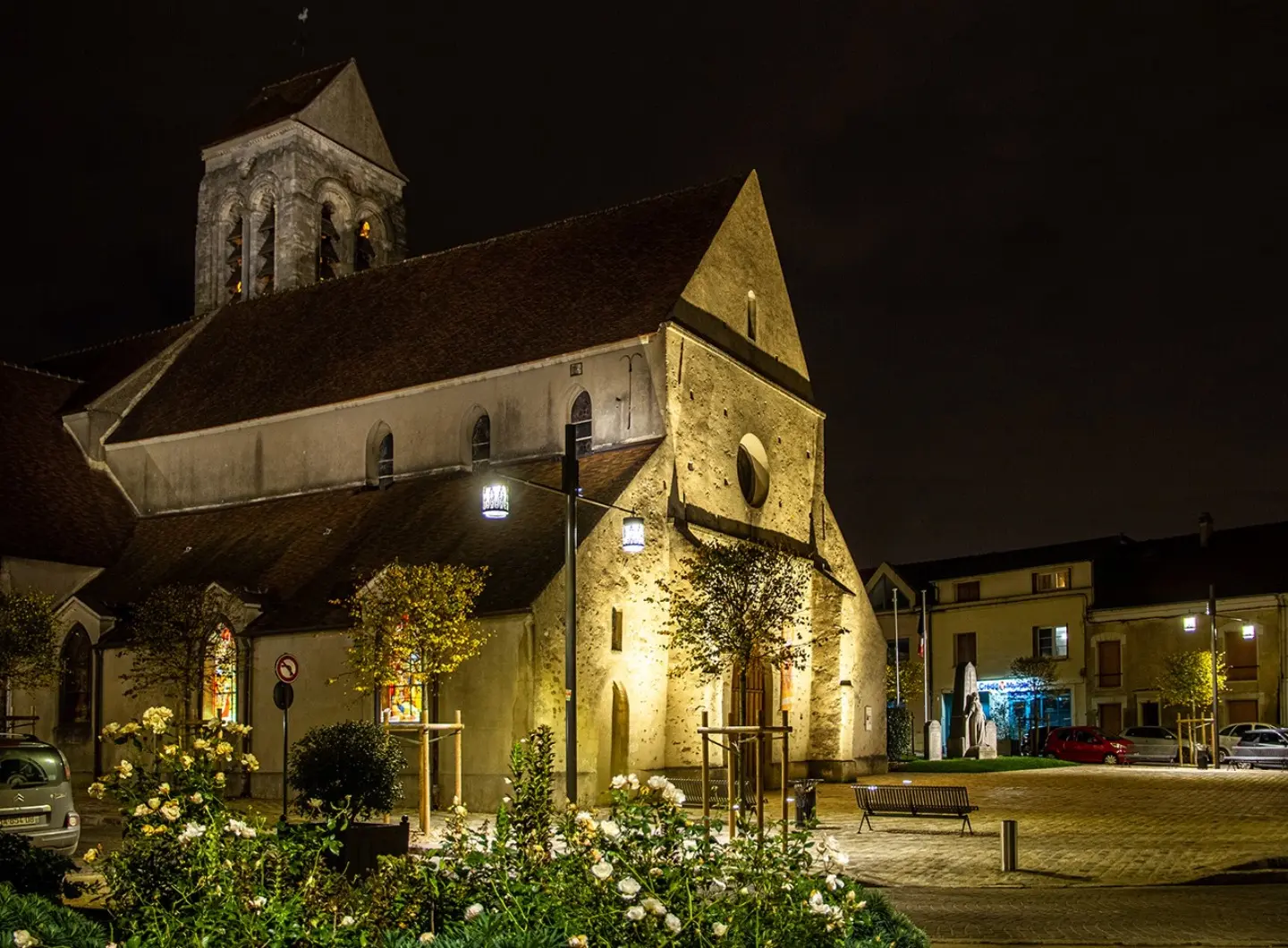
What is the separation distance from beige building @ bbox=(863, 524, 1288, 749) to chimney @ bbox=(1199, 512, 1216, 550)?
0.19 meters

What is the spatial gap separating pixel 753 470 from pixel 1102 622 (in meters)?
28.2

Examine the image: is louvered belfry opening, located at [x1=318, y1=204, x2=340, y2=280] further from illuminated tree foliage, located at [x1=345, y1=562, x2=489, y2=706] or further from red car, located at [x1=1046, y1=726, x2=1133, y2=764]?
red car, located at [x1=1046, y1=726, x2=1133, y2=764]

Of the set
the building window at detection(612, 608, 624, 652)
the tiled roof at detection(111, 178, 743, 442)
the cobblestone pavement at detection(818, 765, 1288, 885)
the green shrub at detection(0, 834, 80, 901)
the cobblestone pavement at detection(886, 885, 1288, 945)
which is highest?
the tiled roof at detection(111, 178, 743, 442)

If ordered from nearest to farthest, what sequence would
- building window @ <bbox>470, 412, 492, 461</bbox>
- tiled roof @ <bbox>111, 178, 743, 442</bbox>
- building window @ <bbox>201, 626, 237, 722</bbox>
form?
1. building window @ <bbox>201, 626, 237, 722</bbox>
2. tiled roof @ <bbox>111, 178, 743, 442</bbox>
3. building window @ <bbox>470, 412, 492, 461</bbox>

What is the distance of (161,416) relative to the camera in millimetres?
38375

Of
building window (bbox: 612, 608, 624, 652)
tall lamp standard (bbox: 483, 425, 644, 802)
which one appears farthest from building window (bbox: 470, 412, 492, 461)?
tall lamp standard (bbox: 483, 425, 644, 802)

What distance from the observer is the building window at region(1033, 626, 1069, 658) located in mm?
56781

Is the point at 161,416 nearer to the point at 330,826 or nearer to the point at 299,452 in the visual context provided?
the point at 299,452

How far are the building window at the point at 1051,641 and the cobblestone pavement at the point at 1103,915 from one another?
140 ft

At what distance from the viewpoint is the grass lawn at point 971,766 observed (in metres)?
Result: 37.6

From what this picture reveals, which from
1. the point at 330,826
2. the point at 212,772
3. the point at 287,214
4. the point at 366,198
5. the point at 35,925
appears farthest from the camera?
the point at 366,198

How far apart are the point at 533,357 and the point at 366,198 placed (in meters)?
21.0

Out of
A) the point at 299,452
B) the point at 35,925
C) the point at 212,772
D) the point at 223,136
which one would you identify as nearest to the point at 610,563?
the point at 299,452

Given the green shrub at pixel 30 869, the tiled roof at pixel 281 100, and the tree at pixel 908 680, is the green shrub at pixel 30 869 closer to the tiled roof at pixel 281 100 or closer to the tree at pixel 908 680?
the tiled roof at pixel 281 100
